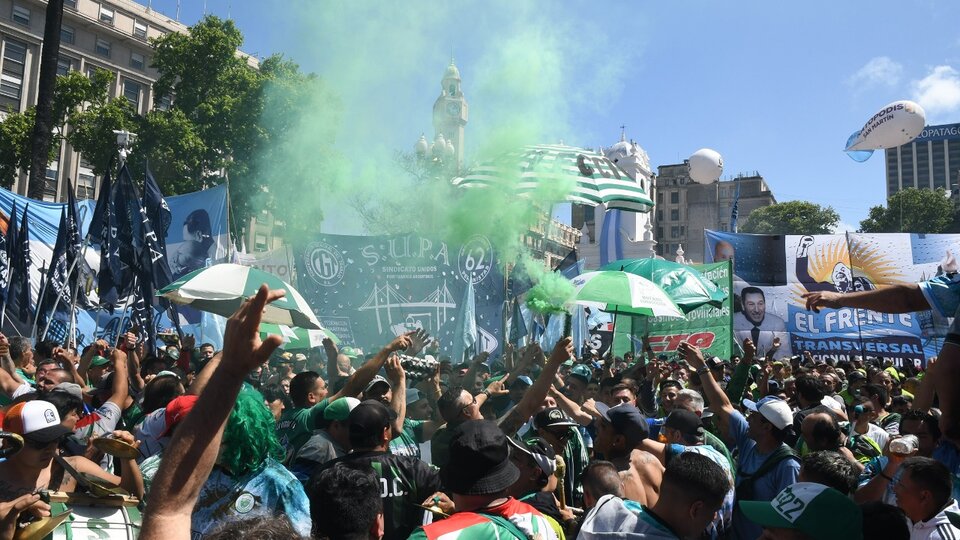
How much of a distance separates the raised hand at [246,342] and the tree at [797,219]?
7544cm

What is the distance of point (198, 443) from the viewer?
1550 millimetres

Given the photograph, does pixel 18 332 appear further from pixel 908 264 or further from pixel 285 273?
pixel 908 264

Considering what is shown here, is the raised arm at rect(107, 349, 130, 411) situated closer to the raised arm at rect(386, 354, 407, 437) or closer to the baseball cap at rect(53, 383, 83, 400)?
the baseball cap at rect(53, 383, 83, 400)

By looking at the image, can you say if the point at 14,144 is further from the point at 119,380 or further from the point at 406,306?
the point at 119,380

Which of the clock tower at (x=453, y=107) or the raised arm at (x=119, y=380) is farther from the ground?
the clock tower at (x=453, y=107)

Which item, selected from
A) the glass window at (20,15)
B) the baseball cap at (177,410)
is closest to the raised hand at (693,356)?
the baseball cap at (177,410)

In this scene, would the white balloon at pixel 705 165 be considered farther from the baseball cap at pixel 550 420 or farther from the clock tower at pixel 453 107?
the clock tower at pixel 453 107

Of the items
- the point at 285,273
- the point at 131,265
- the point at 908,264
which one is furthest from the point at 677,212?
the point at 131,265

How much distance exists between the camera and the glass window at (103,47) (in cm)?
5081

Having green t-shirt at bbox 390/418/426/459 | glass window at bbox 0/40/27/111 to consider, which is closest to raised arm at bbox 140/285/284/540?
green t-shirt at bbox 390/418/426/459

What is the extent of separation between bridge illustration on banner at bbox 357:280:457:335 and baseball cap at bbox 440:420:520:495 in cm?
1137

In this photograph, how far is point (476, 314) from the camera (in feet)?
47.0

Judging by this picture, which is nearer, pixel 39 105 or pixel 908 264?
pixel 39 105

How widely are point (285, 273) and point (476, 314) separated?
5071mm
